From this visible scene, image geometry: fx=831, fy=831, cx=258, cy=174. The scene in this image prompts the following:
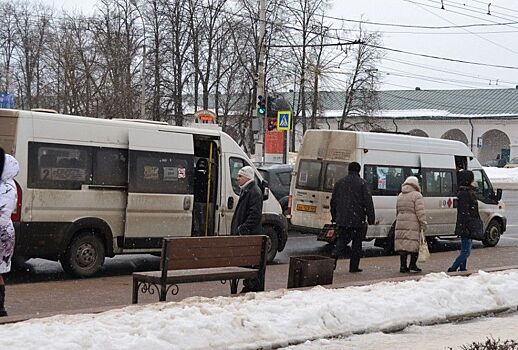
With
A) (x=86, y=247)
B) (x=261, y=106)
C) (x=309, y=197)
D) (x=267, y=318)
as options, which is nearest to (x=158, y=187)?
(x=86, y=247)

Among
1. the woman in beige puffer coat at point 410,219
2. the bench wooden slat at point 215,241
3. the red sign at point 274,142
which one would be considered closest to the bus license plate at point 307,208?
the woman in beige puffer coat at point 410,219

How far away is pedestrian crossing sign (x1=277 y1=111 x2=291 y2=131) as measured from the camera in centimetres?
2652

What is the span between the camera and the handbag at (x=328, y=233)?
51.7 ft

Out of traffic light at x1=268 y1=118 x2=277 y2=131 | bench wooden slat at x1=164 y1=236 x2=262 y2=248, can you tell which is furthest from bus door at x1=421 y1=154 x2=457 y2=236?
traffic light at x1=268 y1=118 x2=277 y2=131

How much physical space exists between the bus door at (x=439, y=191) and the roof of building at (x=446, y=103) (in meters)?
54.3

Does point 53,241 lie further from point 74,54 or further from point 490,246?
point 74,54

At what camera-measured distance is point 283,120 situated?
2667 cm

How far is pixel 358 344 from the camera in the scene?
7.41 m

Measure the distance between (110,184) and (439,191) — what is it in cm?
810

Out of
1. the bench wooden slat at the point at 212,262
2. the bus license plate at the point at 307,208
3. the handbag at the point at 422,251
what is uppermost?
the bus license plate at the point at 307,208

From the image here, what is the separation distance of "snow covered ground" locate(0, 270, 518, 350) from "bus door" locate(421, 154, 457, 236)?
766 centimetres

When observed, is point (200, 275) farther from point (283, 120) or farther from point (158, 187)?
point (283, 120)

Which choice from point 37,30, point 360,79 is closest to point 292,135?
point 360,79

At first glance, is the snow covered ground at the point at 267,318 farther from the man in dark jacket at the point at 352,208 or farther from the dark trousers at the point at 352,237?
the dark trousers at the point at 352,237
